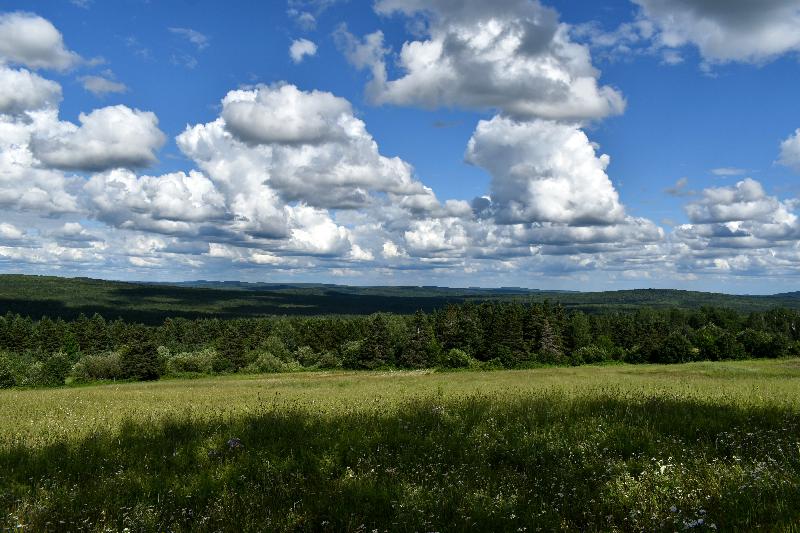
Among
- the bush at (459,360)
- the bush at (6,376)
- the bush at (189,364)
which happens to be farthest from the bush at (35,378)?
the bush at (459,360)

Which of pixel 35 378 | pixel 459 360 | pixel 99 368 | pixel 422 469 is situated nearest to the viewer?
pixel 422 469

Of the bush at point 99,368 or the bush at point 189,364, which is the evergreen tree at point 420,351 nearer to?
the bush at point 189,364

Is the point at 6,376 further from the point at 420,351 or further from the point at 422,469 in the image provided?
the point at 422,469

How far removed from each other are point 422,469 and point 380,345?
93.5 m

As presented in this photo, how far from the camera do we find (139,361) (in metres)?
85.2

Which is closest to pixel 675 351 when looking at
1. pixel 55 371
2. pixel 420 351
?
pixel 420 351

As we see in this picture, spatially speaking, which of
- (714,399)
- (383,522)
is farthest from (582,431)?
(714,399)

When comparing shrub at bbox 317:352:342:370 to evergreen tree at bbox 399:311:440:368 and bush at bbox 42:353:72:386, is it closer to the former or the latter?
evergreen tree at bbox 399:311:440:368

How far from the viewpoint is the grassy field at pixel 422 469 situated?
5.43m

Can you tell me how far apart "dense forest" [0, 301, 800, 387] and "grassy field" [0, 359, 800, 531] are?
7695 centimetres

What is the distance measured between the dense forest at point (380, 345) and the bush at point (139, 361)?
17cm

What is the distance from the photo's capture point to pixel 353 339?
115 m

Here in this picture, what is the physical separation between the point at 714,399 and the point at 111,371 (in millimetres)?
94412

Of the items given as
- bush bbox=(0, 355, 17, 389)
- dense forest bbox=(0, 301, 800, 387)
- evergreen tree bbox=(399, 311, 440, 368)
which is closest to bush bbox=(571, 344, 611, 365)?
dense forest bbox=(0, 301, 800, 387)
